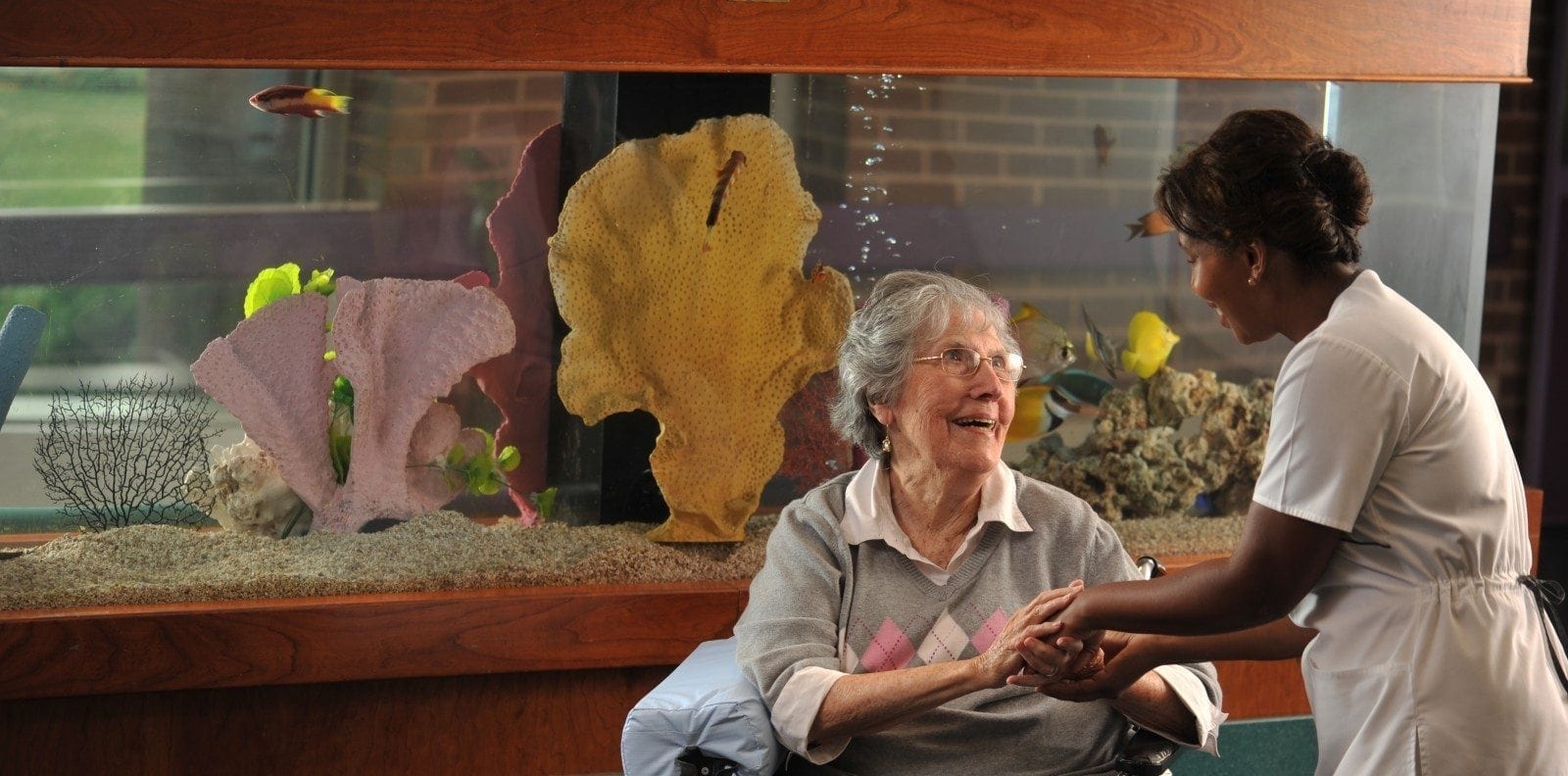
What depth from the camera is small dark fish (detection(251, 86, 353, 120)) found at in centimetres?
281

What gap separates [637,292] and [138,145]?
3.22 ft

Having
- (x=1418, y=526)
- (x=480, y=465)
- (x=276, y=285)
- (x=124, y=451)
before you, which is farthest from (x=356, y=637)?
(x=1418, y=526)

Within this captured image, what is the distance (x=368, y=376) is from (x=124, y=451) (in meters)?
0.47

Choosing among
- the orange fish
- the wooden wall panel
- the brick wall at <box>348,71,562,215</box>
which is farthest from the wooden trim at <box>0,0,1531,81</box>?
the wooden wall panel

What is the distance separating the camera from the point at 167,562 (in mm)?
2820

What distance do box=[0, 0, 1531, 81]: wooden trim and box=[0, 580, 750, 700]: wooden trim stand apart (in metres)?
1.02

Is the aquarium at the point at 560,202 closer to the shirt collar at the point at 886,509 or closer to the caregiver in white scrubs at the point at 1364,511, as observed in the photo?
the shirt collar at the point at 886,509

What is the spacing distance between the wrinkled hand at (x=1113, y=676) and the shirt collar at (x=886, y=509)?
0.86 feet

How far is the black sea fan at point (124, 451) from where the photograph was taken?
2.79m

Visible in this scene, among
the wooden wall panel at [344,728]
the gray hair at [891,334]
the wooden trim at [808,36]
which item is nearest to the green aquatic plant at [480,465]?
the wooden wall panel at [344,728]

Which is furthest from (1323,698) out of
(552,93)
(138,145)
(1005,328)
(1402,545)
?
(138,145)

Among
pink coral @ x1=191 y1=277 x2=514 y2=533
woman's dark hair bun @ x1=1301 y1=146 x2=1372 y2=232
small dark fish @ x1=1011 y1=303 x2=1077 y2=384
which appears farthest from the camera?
small dark fish @ x1=1011 y1=303 x2=1077 y2=384

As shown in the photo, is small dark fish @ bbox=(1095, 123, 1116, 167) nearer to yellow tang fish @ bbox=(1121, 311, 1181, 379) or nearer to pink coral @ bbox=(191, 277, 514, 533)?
yellow tang fish @ bbox=(1121, 311, 1181, 379)

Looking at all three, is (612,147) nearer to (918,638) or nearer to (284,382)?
(284,382)
